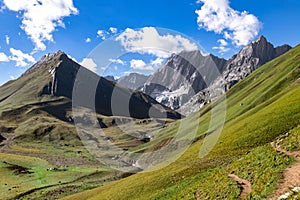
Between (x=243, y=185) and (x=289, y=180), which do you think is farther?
(x=243, y=185)

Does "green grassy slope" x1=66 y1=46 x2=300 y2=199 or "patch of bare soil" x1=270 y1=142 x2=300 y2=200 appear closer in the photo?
"patch of bare soil" x1=270 y1=142 x2=300 y2=200

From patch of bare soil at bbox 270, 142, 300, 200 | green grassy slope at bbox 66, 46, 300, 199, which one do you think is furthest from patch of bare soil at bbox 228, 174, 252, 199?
patch of bare soil at bbox 270, 142, 300, 200

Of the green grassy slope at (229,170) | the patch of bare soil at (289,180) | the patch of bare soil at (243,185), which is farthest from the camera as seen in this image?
the green grassy slope at (229,170)

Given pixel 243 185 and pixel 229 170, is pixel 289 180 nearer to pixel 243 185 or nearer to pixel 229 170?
pixel 243 185

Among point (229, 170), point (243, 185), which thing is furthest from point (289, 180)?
point (229, 170)

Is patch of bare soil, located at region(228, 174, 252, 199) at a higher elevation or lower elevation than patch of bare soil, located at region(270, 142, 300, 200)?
lower

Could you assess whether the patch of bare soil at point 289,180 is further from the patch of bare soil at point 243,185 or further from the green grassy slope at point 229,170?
the patch of bare soil at point 243,185

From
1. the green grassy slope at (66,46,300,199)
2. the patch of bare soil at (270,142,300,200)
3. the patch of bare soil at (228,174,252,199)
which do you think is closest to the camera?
the patch of bare soil at (270,142,300,200)

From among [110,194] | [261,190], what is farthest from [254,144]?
[261,190]

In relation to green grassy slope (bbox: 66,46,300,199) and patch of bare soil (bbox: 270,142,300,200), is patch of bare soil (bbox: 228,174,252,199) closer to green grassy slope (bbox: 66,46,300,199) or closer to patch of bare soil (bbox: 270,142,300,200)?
green grassy slope (bbox: 66,46,300,199)

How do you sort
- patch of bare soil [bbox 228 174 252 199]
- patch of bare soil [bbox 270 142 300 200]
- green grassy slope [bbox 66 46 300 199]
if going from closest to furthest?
patch of bare soil [bbox 270 142 300 200] < patch of bare soil [bbox 228 174 252 199] < green grassy slope [bbox 66 46 300 199]

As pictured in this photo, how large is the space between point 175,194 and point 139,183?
15.8 meters

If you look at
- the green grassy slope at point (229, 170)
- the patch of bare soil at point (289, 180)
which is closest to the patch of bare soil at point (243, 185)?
the green grassy slope at point (229, 170)

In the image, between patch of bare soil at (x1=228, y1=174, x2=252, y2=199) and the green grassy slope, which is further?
the green grassy slope
